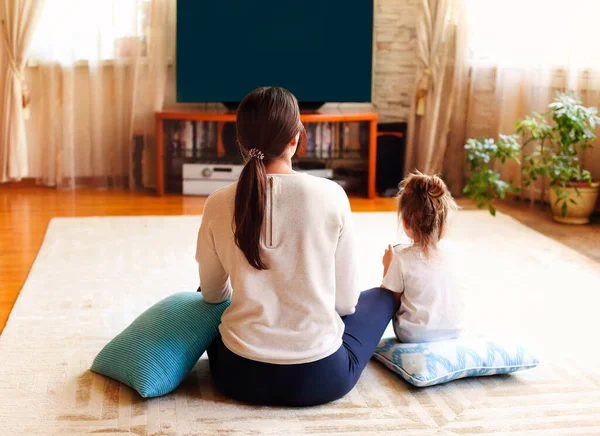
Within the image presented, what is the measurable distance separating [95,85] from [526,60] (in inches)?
104

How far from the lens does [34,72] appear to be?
17.2ft

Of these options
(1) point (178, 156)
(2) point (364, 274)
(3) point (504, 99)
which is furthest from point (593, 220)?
(1) point (178, 156)

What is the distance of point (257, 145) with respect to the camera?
2.03 m

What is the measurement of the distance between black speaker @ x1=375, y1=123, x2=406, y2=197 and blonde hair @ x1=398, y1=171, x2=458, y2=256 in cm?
299

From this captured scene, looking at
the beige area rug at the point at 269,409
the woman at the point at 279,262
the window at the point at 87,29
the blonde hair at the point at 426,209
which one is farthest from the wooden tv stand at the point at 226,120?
the woman at the point at 279,262

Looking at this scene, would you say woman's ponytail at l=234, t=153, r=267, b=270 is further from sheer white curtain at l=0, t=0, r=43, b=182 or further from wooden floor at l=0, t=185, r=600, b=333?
sheer white curtain at l=0, t=0, r=43, b=182

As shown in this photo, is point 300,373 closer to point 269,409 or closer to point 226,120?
point 269,409

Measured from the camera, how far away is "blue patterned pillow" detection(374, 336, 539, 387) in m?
2.33

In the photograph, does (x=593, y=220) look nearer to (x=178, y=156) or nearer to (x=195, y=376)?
(x=178, y=156)

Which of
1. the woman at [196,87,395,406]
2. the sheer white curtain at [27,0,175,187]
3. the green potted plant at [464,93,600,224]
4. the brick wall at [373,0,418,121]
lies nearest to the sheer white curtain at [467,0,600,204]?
the green potted plant at [464,93,600,224]

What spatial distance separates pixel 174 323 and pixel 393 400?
639 millimetres

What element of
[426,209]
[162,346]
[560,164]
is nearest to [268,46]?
[560,164]

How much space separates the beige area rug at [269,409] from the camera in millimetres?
2125

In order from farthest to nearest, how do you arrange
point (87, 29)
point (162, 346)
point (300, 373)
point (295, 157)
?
point (295, 157), point (87, 29), point (162, 346), point (300, 373)
